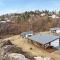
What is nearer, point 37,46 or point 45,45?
point 45,45

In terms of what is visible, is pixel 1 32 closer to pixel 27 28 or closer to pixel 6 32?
pixel 6 32

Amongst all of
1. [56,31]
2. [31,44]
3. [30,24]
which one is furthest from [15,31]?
[31,44]

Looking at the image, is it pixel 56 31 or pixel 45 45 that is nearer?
pixel 45 45

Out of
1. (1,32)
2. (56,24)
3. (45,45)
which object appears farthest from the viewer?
(56,24)

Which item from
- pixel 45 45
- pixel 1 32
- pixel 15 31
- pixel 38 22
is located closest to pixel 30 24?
pixel 38 22

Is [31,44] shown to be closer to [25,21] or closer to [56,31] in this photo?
[56,31]

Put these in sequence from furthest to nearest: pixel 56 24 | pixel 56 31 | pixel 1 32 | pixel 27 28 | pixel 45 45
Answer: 1. pixel 56 24
2. pixel 27 28
3. pixel 1 32
4. pixel 56 31
5. pixel 45 45

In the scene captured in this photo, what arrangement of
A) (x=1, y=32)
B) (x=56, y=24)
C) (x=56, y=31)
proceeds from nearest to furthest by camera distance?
(x=56, y=31) < (x=1, y=32) < (x=56, y=24)

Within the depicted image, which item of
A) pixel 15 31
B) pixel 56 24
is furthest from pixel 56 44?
pixel 56 24

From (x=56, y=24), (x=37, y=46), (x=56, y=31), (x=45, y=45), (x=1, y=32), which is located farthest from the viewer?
(x=56, y=24)
